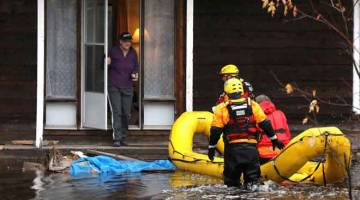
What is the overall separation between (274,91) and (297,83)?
47cm

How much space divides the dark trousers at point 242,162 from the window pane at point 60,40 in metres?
4.93

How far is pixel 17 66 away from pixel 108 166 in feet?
10.1

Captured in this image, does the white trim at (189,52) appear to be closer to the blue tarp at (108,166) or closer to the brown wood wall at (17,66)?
the blue tarp at (108,166)

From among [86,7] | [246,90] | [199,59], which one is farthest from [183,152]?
[86,7]

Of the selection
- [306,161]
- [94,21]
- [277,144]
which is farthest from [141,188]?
[94,21]

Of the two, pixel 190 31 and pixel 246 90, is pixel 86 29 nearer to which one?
pixel 190 31

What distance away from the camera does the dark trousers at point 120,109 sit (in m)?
13.9

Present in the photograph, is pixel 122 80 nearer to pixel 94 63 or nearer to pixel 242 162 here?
pixel 94 63

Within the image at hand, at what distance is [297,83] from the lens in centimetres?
1473

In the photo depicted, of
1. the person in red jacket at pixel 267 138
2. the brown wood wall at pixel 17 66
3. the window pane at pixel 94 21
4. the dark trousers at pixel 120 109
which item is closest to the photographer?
the person in red jacket at pixel 267 138

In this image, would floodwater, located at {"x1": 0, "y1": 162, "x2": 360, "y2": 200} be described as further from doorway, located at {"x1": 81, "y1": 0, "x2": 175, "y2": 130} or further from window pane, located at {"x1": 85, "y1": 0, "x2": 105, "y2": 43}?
window pane, located at {"x1": 85, "y1": 0, "x2": 105, "y2": 43}

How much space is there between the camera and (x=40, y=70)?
1401 cm

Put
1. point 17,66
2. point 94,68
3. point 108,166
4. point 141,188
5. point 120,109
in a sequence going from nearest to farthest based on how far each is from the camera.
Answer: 1. point 141,188
2. point 108,166
3. point 120,109
4. point 17,66
5. point 94,68

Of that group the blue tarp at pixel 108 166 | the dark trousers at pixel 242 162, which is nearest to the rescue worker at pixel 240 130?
the dark trousers at pixel 242 162
